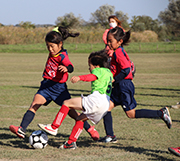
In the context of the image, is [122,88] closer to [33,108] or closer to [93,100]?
[93,100]

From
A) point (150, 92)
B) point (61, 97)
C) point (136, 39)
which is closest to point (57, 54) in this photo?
point (61, 97)

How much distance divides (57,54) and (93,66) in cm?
77

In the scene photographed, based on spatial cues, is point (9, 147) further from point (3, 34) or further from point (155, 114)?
point (3, 34)

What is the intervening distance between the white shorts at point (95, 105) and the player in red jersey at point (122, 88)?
0.60 m

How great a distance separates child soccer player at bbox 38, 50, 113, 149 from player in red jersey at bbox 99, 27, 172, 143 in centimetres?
40

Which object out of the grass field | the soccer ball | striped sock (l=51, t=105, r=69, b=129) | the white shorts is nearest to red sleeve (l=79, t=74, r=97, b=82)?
the white shorts

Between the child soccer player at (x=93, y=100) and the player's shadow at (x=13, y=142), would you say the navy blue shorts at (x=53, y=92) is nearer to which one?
the child soccer player at (x=93, y=100)

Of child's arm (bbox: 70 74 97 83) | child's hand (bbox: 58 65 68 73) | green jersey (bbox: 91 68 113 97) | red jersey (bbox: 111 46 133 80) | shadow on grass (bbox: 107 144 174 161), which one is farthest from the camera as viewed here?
red jersey (bbox: 111 46 133 80)

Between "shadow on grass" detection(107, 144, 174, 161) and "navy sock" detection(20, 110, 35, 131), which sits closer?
"shadow on grass" detection(107, 144, 174, 161)

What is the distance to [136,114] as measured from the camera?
16.4 feet

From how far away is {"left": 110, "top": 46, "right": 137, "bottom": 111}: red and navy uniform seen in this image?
502 centimetres

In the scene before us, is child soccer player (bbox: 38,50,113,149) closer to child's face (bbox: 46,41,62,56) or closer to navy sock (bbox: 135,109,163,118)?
navy sock (bbox: 135,109,163,118)

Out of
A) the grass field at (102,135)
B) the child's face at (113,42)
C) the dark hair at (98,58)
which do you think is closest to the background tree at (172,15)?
the grass field at (102,135)

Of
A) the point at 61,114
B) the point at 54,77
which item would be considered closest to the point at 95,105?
the point at 61,114
